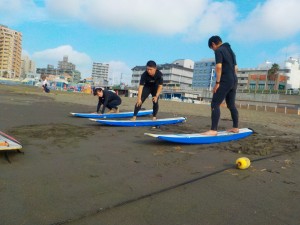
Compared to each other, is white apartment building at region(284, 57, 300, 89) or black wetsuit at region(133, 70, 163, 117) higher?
white apartment building at region(284, 57, 300, 89)

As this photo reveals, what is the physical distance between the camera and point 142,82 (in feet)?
24.2

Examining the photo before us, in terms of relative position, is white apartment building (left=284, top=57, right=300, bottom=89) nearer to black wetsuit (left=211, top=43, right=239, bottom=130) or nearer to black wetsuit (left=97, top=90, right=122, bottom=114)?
black wetsuit (left=97, top=90, right=122, bottom=114)

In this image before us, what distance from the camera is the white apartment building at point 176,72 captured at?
136m

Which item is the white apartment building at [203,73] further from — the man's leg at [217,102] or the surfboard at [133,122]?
the man's leg at [217,102]

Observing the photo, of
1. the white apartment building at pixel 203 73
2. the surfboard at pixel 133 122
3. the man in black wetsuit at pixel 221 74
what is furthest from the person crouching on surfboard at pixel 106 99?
the white apartment building at pixel 203 73

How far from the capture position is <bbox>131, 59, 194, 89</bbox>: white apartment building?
136 metres

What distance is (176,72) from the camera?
139250 mm

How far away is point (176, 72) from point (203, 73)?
1277 cm

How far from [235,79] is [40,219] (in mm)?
4463

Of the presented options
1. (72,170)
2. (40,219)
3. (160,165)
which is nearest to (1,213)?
(40,219)

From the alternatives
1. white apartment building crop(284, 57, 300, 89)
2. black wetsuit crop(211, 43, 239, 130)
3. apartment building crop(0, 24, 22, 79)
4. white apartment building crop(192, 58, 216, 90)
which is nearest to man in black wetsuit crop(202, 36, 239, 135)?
black wetsuit crop(211, 43, 239, 130)

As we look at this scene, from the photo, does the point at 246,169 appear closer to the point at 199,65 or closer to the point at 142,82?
the point at 142,82

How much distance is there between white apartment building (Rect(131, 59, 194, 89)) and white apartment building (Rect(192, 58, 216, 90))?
17.6 feet

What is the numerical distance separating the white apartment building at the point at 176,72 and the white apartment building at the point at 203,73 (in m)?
5.38
